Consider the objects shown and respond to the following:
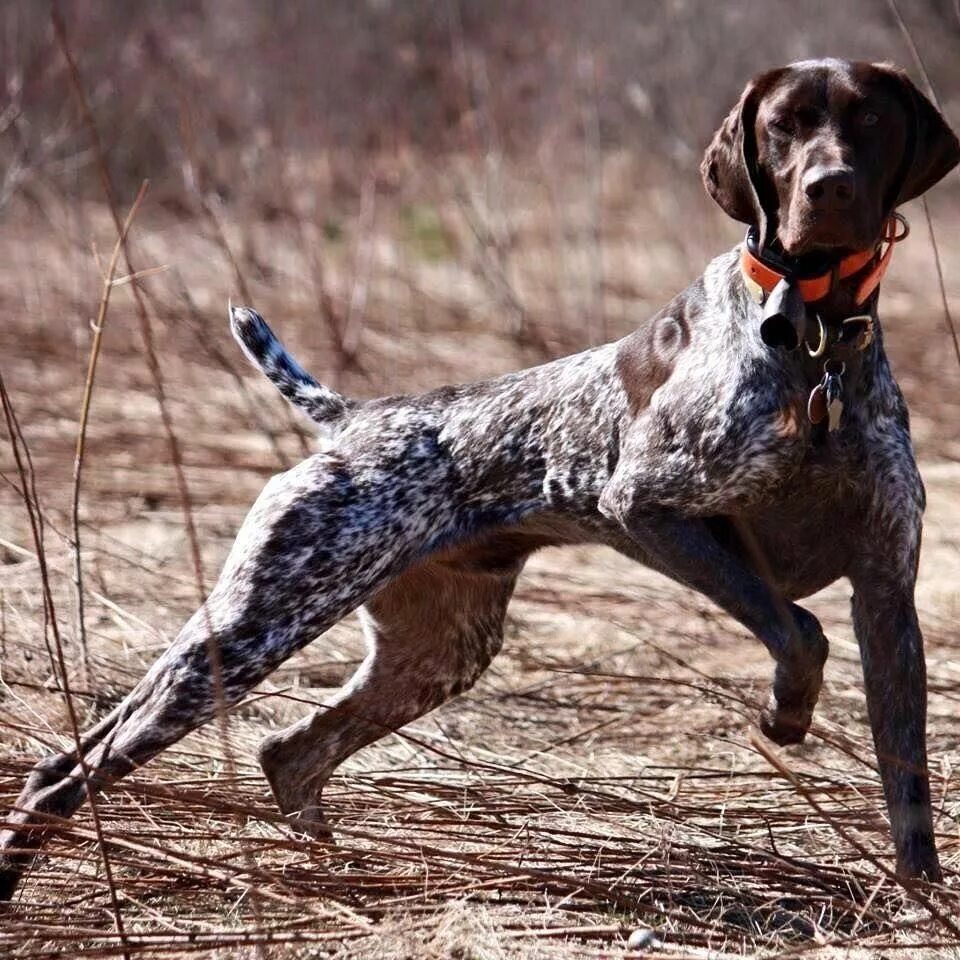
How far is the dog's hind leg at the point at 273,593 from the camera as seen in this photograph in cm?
382

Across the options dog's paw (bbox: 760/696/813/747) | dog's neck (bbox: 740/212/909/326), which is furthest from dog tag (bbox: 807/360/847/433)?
dog's paw (bbox: 760/696/813/747)

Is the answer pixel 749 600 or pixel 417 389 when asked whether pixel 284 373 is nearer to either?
pixel 749 600

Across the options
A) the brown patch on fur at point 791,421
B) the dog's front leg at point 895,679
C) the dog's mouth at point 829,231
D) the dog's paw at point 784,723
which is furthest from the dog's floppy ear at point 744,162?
the dog's paw at point 784,723

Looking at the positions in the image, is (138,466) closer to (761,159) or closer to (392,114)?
(392,114)

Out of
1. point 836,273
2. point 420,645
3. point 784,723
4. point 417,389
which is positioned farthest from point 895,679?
point 417,389

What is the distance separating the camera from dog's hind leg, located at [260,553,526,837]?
14.0 ft

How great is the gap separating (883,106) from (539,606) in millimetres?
3025

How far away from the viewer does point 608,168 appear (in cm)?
1435

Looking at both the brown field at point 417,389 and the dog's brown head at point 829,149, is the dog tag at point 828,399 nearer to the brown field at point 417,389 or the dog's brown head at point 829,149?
the dog's brown head at point 829,149

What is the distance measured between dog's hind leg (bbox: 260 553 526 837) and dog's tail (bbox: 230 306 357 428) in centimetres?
47

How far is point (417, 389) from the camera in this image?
29.0 ft

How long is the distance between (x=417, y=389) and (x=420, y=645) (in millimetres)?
4586

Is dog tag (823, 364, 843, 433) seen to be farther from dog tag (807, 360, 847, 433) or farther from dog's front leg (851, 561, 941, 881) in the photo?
dog's front leg (851, 561, 941, 881)

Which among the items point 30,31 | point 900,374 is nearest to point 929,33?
point 900,374
